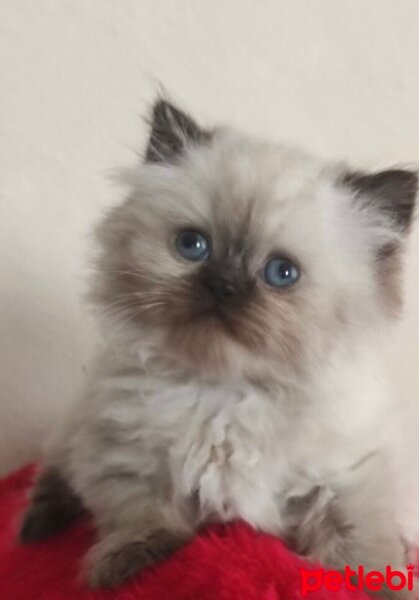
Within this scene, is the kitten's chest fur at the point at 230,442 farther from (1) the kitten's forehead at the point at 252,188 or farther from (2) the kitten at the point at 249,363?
(1) the kitten's forehead at the point at 252,188

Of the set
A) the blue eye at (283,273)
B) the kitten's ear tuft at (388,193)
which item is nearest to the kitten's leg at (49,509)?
the blue eye at (283,273)

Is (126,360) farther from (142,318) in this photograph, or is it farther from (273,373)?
(273,373)

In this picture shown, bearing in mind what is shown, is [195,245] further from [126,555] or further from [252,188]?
[126,555]

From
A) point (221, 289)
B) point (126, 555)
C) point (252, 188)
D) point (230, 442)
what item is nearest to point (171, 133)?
point (252, 188)

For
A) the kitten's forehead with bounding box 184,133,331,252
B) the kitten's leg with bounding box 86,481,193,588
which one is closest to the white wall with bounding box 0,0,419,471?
the kitten's forehead with bounding box 184,133,331,252

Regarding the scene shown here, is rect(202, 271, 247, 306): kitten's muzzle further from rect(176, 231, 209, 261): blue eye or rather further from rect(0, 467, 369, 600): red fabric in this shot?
rect(0, 467, 369, 600): red fabric
